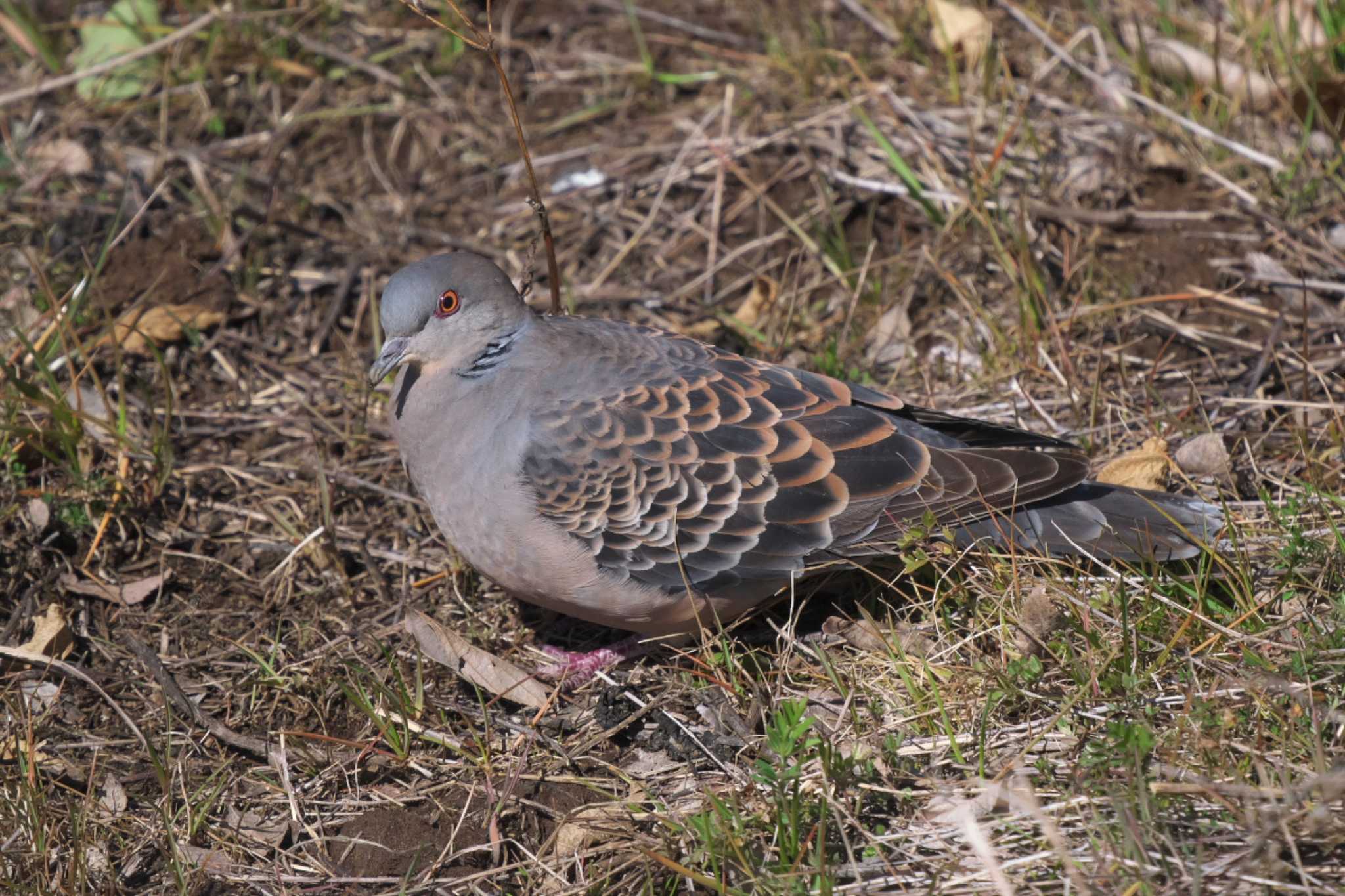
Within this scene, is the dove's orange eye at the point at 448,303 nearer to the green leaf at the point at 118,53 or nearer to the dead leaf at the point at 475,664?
the dead leaf at the point at 475,664

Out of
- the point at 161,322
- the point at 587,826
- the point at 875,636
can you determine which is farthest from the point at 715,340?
the point at 587,826

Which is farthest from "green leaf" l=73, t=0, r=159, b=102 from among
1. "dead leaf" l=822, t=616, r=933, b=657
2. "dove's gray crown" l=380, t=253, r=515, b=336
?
"dead leaf" l=822, t=616, r=933, b=657

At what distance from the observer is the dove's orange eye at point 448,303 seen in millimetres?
3840

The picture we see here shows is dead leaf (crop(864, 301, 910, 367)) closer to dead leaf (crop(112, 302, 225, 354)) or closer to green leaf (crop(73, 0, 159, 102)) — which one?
dead leaf (crop(112, 302, 225, 354))

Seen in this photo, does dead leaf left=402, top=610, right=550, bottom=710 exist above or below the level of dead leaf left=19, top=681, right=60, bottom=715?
below

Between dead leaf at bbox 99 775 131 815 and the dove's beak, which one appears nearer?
dead leaf at bbox 99 775 131 815

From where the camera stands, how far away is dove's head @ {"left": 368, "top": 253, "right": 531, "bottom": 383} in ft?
12.5

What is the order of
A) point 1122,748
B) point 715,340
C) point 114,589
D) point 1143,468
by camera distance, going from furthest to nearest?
point 715,340, point 114,589, point 1143,468, point 1122,748

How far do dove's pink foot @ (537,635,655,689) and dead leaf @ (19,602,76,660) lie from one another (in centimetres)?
152

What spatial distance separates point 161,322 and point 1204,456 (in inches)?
157

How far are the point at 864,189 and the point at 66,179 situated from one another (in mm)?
3634

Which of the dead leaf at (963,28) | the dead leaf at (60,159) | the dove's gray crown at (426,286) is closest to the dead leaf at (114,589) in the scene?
the dove's gray crown at (426,286)

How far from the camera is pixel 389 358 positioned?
12.6 ft

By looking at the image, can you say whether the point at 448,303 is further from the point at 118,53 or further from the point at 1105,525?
the point at 118,53
